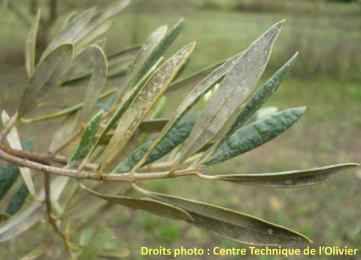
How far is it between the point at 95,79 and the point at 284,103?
5271 mm

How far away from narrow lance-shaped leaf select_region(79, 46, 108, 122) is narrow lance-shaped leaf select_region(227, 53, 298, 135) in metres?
0.15

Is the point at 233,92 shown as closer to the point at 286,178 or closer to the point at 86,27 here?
the point at 286,178

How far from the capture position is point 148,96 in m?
0.41

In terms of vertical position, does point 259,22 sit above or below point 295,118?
below

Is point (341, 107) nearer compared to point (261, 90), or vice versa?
point (261, 90)

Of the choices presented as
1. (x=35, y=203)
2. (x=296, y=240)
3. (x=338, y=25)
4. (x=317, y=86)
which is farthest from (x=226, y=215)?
(x=338, y=25)

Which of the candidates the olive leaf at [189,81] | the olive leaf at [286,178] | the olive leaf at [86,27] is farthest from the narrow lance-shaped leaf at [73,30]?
the olive leaf at [286,178]

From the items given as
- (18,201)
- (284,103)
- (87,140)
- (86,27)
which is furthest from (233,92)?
(284,103)

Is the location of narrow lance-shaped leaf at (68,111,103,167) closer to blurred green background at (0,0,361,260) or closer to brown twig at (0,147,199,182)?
brown twig at (0,147,199,182)

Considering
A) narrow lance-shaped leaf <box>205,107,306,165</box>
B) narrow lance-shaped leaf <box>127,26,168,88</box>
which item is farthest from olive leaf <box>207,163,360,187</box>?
narrow lance-shaped leaf <box>127,26,168,88</box>

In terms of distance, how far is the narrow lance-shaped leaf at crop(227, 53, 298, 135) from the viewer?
0.39m

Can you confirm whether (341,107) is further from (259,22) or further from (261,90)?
(261,90)

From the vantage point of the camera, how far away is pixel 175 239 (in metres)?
3.05

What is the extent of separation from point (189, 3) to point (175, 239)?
20.1ft
